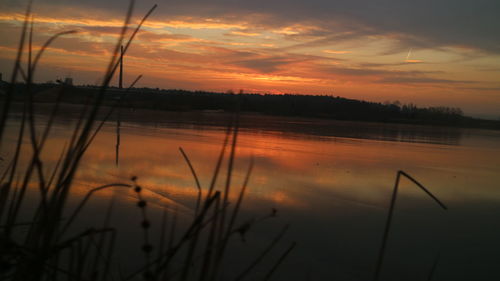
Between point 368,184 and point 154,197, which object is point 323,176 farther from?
point 154,197

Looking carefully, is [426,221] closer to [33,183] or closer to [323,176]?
[323,176]

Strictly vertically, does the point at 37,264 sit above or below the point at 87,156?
above

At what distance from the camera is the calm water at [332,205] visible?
394 cm

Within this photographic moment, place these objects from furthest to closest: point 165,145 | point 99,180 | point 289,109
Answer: point 289,109, point 165,145, point 99,180

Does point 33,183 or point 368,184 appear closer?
point 33,183

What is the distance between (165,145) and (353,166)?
4.43 metres

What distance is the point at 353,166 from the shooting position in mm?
8922

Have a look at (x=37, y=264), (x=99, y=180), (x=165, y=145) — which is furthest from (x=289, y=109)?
(x=37, y=264)

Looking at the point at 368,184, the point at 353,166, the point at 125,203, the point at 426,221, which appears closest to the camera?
the point at 125,203

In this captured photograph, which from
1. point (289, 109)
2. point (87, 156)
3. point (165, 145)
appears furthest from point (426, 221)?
point (289, 109)

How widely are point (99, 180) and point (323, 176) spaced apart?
385cm

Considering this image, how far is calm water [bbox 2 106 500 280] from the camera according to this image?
394 cm

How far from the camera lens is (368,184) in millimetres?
7188

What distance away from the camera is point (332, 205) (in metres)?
5.70
